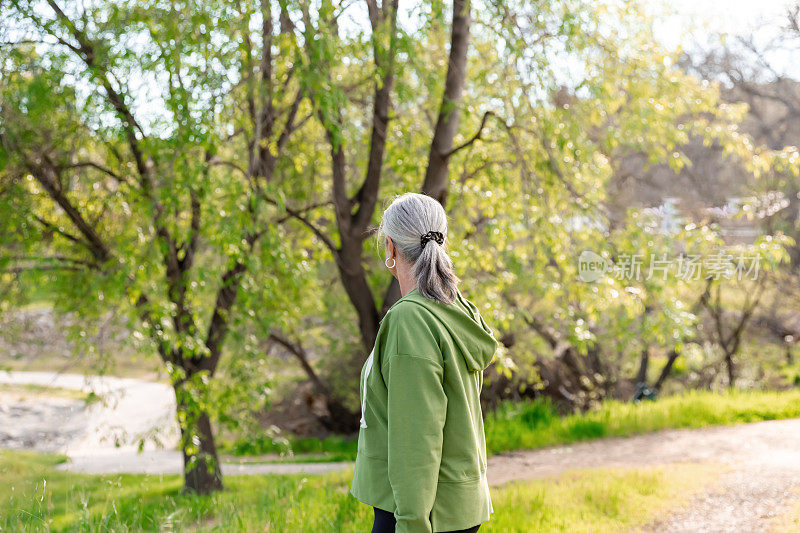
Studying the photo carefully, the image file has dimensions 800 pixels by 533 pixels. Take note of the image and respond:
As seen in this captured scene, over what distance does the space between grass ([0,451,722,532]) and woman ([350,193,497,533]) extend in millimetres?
2181

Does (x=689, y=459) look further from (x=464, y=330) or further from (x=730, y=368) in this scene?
(x=730, y=368)

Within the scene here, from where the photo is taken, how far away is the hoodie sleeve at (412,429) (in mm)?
1931

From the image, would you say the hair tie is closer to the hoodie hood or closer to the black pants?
the hoodie hood

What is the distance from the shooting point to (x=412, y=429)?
1933 mm

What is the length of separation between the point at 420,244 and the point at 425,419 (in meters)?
0.53

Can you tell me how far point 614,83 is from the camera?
745 cm

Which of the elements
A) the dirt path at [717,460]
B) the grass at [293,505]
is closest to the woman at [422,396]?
the grass at [293,505]

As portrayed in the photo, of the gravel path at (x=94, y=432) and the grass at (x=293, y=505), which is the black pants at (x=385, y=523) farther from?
the gravel path at (x=94, y=432)

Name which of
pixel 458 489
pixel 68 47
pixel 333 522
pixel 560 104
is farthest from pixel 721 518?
pixel 68 47

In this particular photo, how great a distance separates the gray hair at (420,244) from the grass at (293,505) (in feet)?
8.34

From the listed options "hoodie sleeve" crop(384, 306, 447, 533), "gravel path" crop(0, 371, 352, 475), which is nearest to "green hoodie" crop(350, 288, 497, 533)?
"hoodie sleeve" crop(384, 306, 447, 533)

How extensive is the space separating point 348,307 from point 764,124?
39.2ft

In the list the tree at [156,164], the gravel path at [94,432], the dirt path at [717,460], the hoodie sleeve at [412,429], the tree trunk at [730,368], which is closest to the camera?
the hoodie sleeve at [412,429]

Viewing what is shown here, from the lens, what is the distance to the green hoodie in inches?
76.2
